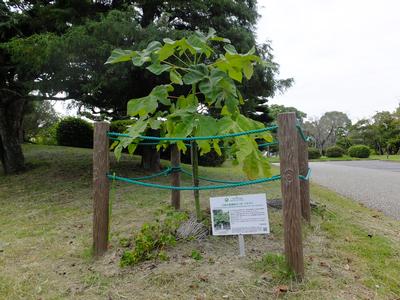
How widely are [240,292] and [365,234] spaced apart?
1.86 metres

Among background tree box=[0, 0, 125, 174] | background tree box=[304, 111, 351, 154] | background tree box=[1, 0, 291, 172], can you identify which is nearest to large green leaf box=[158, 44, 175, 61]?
background tree box=[1, 0, 291, 172]

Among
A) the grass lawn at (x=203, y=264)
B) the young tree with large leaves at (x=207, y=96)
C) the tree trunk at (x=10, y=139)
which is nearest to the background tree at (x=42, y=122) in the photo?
the tree trunk at (x=10, y=139)

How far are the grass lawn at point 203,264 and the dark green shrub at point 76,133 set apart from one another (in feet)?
38.0

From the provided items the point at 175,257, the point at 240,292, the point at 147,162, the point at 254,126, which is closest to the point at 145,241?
the point at 175,257

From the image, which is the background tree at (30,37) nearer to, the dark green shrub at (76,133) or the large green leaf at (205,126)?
the large green leaf at (205,126)

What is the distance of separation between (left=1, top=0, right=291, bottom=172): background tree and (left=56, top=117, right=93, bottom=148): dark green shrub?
7597 mm

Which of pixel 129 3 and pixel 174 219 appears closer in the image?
pixel 174 219

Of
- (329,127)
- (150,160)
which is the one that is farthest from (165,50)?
(329,127)

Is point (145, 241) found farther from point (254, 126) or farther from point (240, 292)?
point (254, 126)

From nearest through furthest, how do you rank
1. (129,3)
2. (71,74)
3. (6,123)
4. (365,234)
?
(365,234) → (71,74) → (129,3) → (6,123)

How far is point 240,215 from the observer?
237 centimetres

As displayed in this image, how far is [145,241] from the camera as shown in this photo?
2.48 m

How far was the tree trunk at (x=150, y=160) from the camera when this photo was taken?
7887mm

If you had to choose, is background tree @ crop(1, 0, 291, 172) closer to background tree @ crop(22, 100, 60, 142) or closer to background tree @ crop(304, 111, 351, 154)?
background tree @ crop(22, 100, 60, 142)
